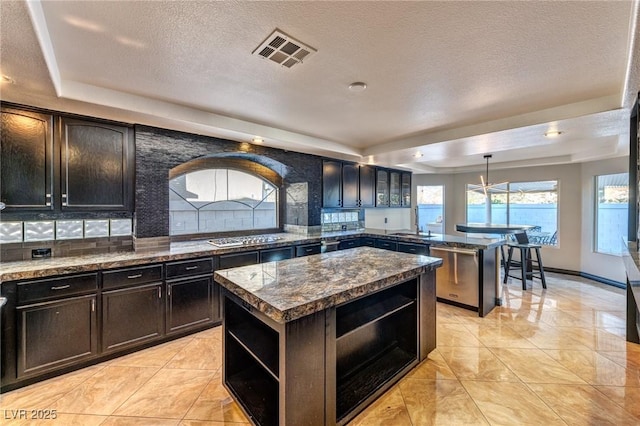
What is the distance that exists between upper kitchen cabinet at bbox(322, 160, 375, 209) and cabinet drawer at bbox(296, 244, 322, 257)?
2.96 feet

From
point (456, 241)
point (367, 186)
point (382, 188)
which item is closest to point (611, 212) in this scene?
point (456, 241)

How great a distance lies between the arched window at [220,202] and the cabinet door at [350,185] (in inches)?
53.0

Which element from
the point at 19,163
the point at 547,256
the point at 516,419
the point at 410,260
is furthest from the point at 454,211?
the point at 19,163

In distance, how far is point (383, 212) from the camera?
6598 millimetres

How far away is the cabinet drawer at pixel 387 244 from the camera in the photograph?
14.5 feet

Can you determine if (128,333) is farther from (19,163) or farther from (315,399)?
(315,399)

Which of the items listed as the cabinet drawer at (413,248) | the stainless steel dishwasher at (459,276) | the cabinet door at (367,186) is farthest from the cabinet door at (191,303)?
the cabinet door at (367,186)

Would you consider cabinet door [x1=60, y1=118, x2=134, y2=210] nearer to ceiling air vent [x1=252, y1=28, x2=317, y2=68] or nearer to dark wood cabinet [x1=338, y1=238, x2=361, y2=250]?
ceiling air vent [x1=252, y1=28, x2=317, y2=68]

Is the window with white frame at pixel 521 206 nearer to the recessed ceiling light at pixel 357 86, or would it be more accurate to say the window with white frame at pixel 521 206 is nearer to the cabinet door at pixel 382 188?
the cabinet door at pixel 382 188

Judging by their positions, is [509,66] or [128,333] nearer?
[509,66]

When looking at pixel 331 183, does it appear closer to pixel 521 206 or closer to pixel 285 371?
pixel 285 371

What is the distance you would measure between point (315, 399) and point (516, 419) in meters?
1.40

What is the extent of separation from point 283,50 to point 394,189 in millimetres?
4964

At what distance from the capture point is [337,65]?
208 cm
